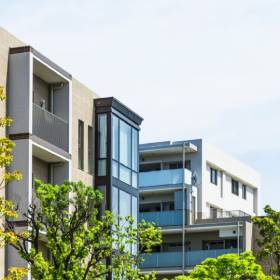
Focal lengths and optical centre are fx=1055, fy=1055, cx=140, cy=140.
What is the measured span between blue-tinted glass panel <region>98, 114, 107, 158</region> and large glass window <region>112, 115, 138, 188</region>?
0.34 meters

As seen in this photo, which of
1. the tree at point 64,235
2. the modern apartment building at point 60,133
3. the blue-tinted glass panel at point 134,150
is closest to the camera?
the tree at point 64,235

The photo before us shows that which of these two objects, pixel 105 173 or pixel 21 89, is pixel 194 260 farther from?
pixel 21 89

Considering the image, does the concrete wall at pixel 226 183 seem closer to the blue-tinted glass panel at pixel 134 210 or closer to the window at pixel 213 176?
the window at pixel 213 176

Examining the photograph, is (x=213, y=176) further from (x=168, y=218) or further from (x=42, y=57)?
(x=42, y=57)

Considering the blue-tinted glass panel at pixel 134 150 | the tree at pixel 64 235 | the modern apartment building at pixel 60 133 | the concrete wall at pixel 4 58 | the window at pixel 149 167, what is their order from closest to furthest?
the tree at pixel 64 235
the concrete wall at pixel 4 58
the modern apartment building at pixel 60 133
the blue-tinted glass panel at pixel 134 150
the window at pixel 149 167

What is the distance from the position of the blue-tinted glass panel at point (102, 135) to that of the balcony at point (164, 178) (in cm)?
2506

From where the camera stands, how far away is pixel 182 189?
67250 mm

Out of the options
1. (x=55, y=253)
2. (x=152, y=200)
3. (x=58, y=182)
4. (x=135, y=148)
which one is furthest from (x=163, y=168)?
(x=55, y=253)

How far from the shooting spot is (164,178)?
221ft

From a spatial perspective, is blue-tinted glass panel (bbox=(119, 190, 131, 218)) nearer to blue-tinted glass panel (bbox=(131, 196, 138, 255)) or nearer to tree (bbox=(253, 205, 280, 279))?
blue-tinted glass panel (bbox=(131, 196, 138, 255))

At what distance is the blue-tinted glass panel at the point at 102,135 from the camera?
42.1 m

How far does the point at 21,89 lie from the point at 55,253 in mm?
8352

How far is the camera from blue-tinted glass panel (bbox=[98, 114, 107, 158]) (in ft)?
138

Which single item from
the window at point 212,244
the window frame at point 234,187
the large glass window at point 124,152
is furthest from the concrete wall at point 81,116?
the window frame at point 234,187
